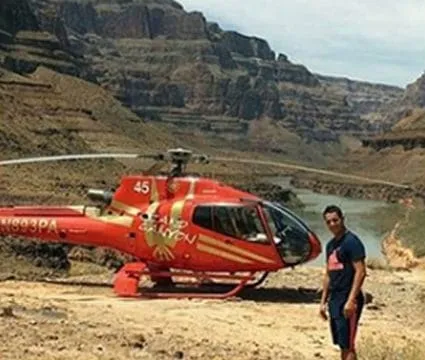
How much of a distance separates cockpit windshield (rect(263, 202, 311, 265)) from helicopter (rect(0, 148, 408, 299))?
2cm

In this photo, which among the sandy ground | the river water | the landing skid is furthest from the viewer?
the river water

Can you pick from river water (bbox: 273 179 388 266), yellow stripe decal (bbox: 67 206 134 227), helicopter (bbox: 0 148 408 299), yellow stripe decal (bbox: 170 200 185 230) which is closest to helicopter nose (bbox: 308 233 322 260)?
helicopter (bbox: 0 148 408 299)

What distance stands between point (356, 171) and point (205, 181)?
16535cm

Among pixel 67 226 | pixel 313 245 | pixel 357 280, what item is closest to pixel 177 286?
pixel 67 226

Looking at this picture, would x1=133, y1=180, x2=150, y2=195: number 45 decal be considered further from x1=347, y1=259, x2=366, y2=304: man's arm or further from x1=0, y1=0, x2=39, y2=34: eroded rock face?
x1=0, y1=0, x2=39, y2=34: eroded rock face

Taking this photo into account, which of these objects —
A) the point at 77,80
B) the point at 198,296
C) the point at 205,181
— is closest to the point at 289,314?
the point at 198,296

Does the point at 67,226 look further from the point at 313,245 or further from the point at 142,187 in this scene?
the point at 313,245

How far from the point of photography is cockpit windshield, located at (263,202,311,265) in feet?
47.9

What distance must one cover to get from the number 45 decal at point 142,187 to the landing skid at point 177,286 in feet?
3.85

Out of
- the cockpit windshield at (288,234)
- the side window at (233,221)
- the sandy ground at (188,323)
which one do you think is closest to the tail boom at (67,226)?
the sandy ground at (188,323)

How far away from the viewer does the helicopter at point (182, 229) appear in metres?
14.6

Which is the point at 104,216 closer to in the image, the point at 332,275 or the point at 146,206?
the point at 146,206

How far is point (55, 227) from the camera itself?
15828 mm

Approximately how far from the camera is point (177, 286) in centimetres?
1578
